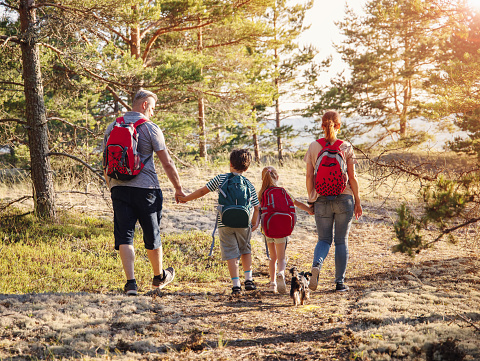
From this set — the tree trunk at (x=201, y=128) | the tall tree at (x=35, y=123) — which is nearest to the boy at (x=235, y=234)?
the tall tree at (x=35, y=123)

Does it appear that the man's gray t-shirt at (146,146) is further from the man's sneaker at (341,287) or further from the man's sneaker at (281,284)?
the man's sneaker at (341,287)

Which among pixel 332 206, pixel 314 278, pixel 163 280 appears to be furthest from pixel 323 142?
pixel 163 280

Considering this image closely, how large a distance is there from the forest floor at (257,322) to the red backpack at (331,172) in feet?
4.05

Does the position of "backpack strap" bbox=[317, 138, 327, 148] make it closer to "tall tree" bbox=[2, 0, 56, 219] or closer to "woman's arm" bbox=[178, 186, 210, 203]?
"woman's arm" bbox=[178, 186, 210, 203]

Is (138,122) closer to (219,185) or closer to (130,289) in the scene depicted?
(219,185)

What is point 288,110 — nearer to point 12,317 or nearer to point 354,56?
point 354,56

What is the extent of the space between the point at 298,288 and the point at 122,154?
2417 mm

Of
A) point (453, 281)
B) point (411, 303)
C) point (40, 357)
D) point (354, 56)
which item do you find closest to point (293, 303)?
point (411, 303)

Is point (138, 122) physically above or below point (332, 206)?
above

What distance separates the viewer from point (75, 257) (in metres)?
6.32

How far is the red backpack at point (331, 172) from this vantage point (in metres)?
4.67

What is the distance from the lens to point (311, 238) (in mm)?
9445

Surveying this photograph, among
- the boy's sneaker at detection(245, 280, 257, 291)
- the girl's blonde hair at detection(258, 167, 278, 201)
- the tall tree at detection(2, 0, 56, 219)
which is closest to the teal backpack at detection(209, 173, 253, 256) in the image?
the girl's blonde hair at detection(258, 167, 278, 201)

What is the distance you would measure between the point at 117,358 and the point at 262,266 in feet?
14.4
